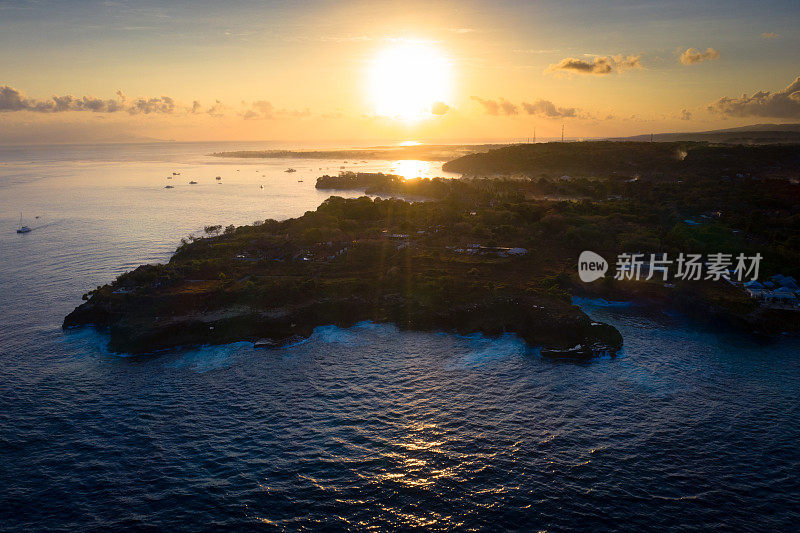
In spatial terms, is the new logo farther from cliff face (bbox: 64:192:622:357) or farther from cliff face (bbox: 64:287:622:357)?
cliff face (bbox: 64:287:622:357)

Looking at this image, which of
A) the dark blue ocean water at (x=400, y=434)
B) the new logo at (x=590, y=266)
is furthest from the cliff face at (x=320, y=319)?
the new logo at (x=590, y=266)

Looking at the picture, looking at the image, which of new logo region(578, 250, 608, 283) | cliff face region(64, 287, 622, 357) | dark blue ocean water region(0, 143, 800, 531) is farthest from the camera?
new logo region(578, 250, 608, 283)

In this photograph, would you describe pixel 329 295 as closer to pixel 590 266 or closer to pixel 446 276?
pixel 446 276

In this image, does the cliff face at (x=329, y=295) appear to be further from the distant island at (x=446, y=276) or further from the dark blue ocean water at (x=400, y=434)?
the dark blue ocean water at (x=400, y=434)

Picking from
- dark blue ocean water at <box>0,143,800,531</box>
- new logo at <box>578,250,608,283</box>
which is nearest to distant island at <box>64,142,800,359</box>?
new logo at <box>578,250,608,283</box>

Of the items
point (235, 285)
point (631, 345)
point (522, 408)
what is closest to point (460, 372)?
point (522, 408)

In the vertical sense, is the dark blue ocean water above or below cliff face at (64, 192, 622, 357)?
below
